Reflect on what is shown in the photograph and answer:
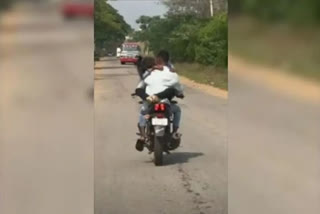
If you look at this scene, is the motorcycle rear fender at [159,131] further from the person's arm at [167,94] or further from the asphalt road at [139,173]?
the person's arm at [167,94]

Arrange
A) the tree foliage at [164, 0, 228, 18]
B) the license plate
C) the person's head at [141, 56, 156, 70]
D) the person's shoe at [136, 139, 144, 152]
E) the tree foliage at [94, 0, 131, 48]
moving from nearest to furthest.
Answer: the tree foliage at [94, 0, 131, 48], the tree foliage at [164, 0, 228, 18], the person's head at [141, 56, 156, 70], the person's shoe at [136, 139, 144, 152], the license plate

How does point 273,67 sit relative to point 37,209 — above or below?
above

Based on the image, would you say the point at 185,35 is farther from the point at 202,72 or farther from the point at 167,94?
the point at 167,94

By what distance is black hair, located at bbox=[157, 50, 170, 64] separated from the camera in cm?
290

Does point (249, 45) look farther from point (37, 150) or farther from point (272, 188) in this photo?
point (37, 150)

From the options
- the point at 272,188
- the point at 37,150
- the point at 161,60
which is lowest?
the point at 272,188

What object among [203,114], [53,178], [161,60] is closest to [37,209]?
[53,178]

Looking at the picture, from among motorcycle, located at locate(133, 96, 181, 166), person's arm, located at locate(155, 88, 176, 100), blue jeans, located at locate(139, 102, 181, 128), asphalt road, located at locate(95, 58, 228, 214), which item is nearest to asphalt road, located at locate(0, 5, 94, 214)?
asphalt road, located at locate(95, 58, 228, 214)

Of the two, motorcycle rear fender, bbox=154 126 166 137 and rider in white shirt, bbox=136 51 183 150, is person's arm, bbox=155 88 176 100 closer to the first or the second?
rider in white shirt, bbox=136 51 183 150

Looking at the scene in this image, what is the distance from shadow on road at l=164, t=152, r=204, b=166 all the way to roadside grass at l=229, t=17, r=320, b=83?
2.17 m

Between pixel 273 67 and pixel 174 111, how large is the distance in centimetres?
224

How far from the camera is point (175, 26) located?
2836mm

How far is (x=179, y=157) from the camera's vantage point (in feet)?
16.9

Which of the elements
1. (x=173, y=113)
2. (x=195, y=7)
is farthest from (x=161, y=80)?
(x=173, y=113)
